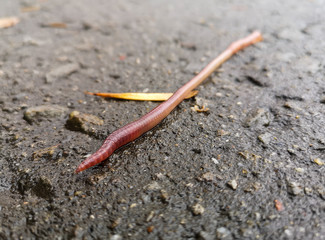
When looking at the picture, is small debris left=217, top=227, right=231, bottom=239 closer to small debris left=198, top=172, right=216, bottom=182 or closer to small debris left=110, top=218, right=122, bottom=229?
small debris left=198, top=172, right=216, bottom=182

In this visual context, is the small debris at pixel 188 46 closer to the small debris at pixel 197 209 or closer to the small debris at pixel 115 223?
the small debris at pixel 197 209

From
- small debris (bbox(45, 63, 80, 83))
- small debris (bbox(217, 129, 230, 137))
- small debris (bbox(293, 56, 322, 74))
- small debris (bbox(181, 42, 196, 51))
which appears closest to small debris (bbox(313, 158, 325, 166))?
small debris (bbox(217, 129, 230, 137))

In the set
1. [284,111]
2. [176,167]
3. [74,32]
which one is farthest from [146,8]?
[176,167]

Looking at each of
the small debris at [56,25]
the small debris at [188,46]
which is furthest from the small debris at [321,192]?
the small debris at [56,25]

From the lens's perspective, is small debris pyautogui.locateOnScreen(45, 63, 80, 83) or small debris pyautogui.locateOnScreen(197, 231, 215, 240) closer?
small debris pyautogui.locateOnScreen(197, 231, 215, 240)

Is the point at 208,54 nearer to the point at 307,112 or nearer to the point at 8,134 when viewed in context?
the point at 307,112

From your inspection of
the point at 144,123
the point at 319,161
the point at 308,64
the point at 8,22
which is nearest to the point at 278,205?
the point at 319,161

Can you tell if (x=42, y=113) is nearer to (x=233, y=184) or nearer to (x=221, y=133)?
(x=221, y=133)
